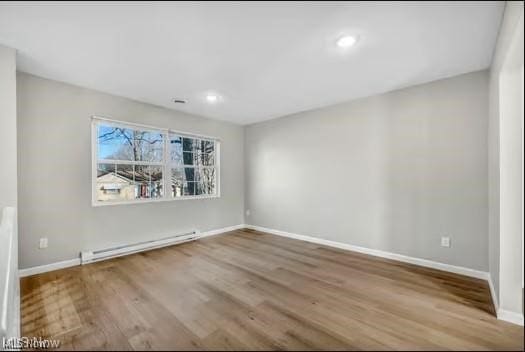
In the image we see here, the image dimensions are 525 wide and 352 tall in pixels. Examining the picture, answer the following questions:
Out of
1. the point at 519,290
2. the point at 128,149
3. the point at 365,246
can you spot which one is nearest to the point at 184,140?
the point at 128,149

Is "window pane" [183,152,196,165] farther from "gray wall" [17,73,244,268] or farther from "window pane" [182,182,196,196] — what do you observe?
"gray wall" [17,73,244,268]

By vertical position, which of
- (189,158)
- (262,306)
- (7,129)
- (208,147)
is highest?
(208,147)

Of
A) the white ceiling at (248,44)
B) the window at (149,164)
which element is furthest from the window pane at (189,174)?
the white ceiling at (248,44)

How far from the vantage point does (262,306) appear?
6.95 ft

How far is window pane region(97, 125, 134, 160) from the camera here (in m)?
3.43

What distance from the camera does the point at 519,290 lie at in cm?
184

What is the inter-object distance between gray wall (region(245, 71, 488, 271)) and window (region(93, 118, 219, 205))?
1498 mm

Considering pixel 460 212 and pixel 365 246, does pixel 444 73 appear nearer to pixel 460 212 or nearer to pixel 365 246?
pixel 460 212

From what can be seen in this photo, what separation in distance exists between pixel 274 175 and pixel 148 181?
7.85 ft

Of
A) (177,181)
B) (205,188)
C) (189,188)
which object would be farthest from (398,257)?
(177,181)

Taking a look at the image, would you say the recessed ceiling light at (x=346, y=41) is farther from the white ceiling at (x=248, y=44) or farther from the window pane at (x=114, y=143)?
the window pane at (x=114, y=143)

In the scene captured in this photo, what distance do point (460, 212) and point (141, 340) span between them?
3547 millimetres

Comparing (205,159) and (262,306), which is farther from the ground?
(205,159)

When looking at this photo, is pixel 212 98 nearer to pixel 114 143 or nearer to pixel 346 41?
pixel 114 143
